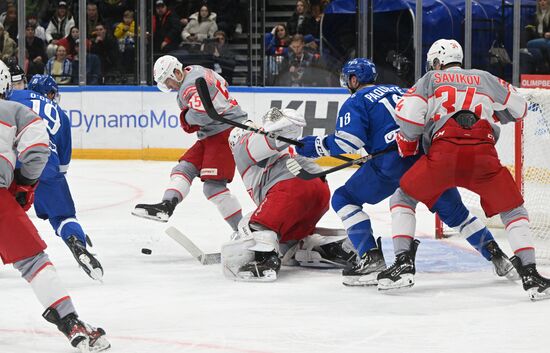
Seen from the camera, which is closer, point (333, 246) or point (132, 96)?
point (333, 246)

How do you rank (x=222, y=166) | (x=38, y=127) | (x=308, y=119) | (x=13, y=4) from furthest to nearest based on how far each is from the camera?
(x=13, y=4), (x=308, y=119), (x=222, y=166), (x=38, y=127)

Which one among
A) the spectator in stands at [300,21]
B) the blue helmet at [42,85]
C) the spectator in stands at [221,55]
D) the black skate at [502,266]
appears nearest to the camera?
the black skate at [502,266]

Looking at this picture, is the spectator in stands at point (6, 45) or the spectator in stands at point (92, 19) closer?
the spectator in stands at point (92, 19)

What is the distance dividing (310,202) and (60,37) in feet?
20.8

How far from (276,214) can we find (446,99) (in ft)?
3.25

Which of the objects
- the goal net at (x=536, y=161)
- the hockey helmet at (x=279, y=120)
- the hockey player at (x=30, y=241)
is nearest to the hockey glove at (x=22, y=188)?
the hockey player at (x=30, y=241)

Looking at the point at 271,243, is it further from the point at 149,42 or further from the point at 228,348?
the point at 149,42

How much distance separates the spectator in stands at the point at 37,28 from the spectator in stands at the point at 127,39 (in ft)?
2.53

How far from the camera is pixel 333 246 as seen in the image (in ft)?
17.2

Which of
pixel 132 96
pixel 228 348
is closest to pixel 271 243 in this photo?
pixel 228 348

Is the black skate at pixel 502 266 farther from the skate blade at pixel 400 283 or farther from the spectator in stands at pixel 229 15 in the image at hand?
the spectator in stands at pixel 229 15

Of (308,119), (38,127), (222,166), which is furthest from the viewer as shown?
(308,119)

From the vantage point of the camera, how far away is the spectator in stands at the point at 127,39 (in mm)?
10641

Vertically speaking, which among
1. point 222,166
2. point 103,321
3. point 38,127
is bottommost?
point 103,321
